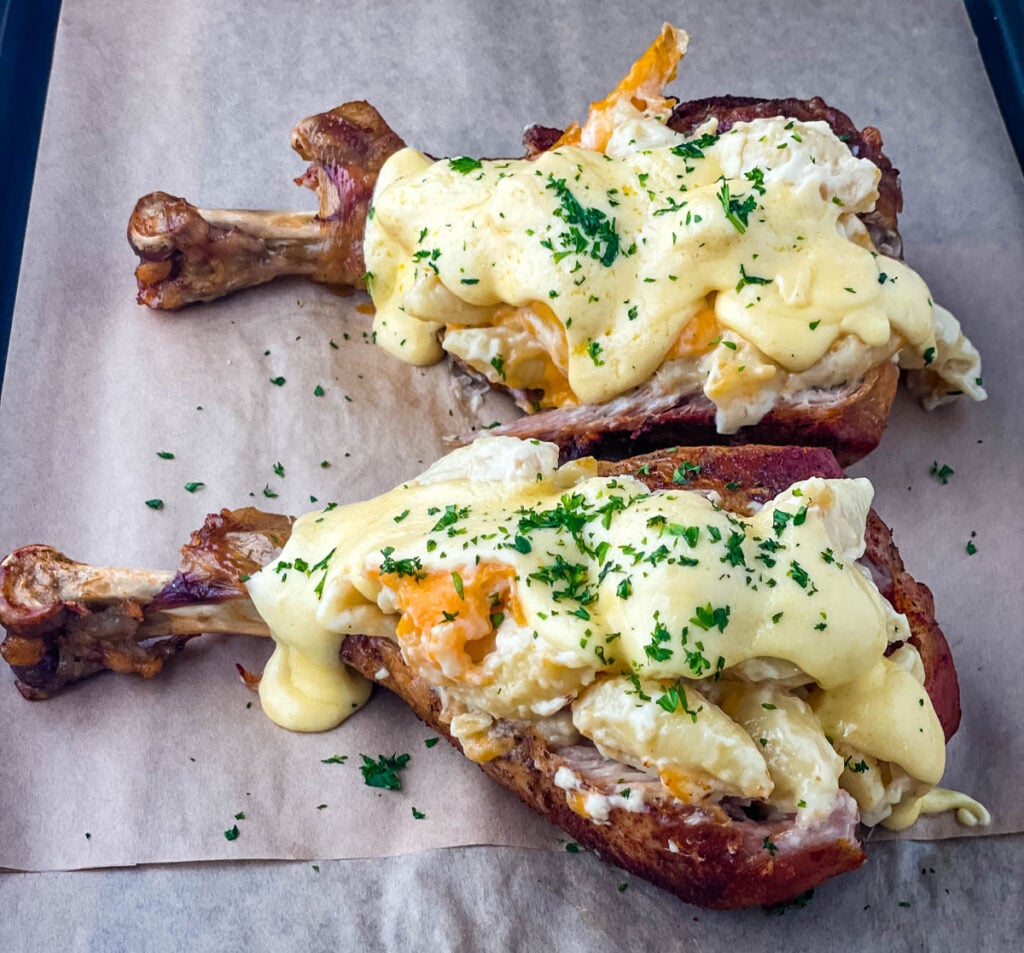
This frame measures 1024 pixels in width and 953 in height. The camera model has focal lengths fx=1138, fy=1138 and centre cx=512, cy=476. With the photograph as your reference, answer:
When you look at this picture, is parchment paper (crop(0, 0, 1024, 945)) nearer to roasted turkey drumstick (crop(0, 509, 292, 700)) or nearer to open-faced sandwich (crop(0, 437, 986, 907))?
roasted turkey drumstick (crop(0, 509, 292, 700))

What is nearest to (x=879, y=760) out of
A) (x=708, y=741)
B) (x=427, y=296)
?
(x=708, y=741)

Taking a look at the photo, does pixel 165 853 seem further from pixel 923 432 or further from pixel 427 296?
pixel 923 432

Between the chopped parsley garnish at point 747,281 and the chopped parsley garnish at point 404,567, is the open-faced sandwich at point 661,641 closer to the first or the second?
the chopped parsley garnish at point 404,567

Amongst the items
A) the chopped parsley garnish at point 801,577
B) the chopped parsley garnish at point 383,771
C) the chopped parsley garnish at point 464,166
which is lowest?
the chopped parsley garnish at point 383,771

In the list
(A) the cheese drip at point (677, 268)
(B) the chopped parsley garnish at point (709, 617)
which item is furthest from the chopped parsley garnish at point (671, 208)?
(B) the chopped parsley garnish at point (709, 617)

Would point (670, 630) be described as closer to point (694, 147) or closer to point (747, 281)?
point (747, 281)

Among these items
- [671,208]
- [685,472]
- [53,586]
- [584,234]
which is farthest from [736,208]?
[53,586]
